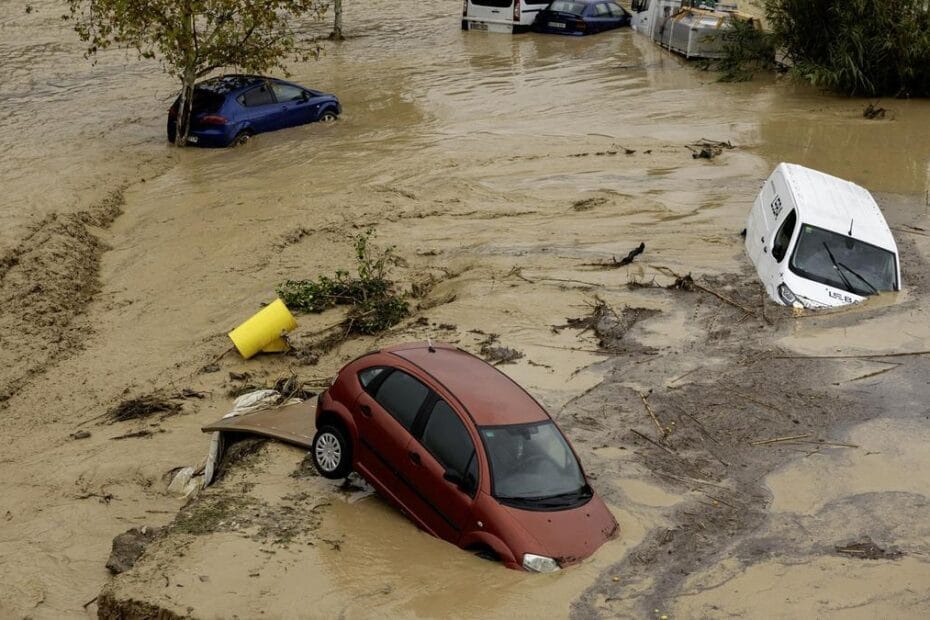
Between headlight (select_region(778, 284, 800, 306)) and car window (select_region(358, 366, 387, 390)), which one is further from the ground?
car window (select_region(358, 366, 387, 390))

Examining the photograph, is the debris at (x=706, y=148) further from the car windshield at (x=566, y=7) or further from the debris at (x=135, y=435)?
the debris at (x=135, y=435)

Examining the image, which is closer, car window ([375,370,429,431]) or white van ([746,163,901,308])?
car window ([375,370,429,431])

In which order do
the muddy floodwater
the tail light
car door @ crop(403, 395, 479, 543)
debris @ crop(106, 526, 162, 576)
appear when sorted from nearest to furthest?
the muddy floodwater, car door @ crop(403, 395, 479, 543), debris @ crop(106, 526, 162, 576), the tail light

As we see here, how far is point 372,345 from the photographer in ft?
42.8

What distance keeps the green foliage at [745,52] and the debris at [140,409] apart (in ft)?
64.4

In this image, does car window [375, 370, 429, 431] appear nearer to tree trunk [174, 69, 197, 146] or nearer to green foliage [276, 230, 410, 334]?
green foliage [276, 230, 410, 334]

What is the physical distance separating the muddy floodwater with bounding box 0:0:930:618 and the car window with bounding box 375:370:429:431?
82 centimetres

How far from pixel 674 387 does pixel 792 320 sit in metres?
2.53

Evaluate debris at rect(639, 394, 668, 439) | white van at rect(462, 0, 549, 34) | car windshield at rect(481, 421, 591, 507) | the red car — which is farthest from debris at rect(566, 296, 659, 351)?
white van at rect(462, 0, 549, 34)

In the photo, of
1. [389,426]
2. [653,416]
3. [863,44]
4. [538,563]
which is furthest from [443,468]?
[863,44]

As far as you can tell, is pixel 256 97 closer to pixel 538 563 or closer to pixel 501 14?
pixel 501 14

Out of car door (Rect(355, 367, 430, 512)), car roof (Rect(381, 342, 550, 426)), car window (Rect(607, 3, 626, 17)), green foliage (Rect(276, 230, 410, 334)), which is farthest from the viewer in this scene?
car window (Rect(607, 3, 626, 17))

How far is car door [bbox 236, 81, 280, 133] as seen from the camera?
21.5m

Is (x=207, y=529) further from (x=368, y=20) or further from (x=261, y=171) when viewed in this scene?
(x=368, y=20)
